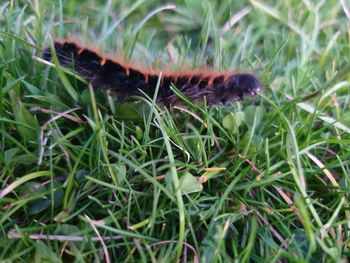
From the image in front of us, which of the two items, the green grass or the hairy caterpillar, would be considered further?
the hairy caterpillar

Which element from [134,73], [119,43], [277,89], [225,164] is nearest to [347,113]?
[277,89]

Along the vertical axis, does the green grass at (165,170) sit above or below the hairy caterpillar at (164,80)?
below

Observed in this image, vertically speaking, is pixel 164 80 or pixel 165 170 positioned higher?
pixel 164 80

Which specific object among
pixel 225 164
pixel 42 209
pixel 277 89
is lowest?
pixel 42 209

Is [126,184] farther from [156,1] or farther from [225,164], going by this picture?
[156,1]
